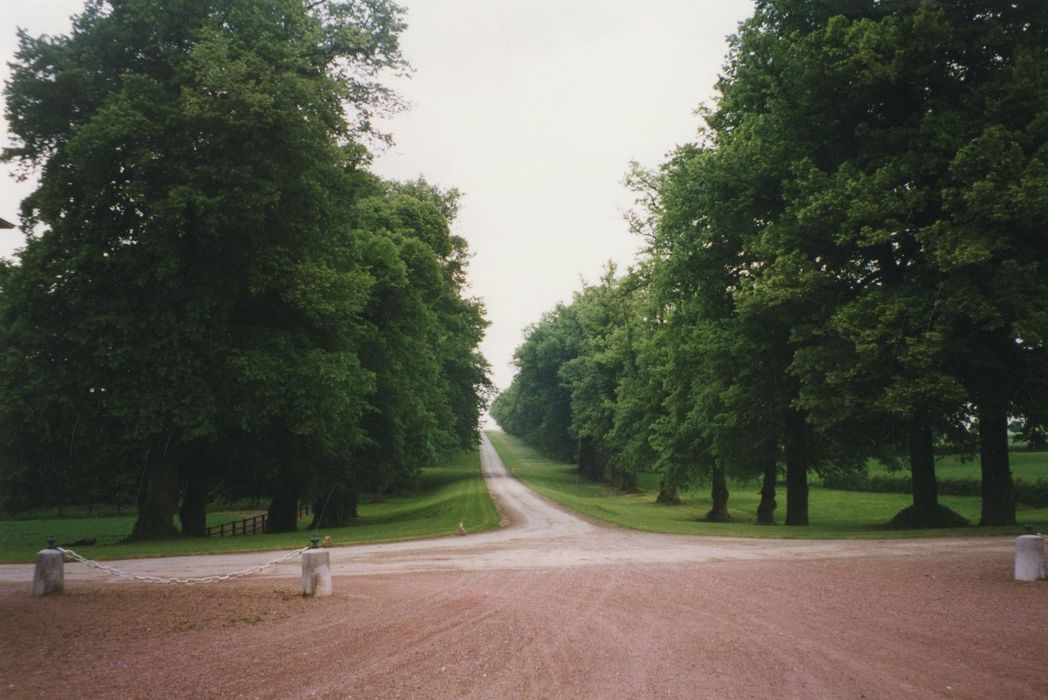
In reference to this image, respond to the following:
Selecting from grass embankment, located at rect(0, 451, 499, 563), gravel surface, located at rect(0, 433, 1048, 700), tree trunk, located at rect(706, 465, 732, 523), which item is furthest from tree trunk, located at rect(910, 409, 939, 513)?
grass embankment, located at rect(0, 451, 499, 563)

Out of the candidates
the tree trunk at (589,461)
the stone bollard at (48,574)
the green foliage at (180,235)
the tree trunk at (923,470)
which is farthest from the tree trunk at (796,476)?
the tree trunk at (589,461)

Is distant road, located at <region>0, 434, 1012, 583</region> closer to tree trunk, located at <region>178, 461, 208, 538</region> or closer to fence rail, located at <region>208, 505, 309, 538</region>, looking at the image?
tree trunk, located at <region>178, 461, 208, 538</region>

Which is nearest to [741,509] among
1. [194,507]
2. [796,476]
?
[796,476]

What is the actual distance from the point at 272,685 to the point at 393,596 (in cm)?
476

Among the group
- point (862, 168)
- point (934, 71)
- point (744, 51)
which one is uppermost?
point (744, 51)

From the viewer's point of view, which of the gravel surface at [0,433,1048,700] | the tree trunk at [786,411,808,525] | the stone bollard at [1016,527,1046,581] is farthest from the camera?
the tree trunk at [786,411,808,525]

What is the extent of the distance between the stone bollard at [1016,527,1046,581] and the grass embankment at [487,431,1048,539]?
737 centimetres

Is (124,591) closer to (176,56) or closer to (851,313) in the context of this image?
(176,56)

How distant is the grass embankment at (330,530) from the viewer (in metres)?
19.9

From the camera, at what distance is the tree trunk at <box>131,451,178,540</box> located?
78.1 feet

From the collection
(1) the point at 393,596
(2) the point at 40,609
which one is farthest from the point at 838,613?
(2) the point at 40,609

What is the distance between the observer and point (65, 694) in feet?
22.7

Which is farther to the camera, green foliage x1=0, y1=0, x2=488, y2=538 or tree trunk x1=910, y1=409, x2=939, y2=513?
tree trunk x1=910, y1=409, x2=939, y2=513

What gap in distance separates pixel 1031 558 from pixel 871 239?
8971 mm
